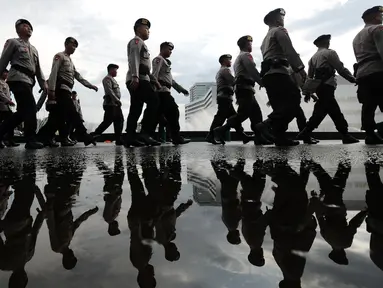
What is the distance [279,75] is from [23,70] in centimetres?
396

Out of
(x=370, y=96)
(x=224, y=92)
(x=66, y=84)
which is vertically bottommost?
(x=370, y=96)

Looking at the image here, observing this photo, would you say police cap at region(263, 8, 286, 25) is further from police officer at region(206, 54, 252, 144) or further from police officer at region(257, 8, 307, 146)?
police officer at region(206, 54, 252, 144)

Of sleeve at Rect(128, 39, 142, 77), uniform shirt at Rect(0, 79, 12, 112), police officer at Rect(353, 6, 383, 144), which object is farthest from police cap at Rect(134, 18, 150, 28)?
uniform shirt at Rect(0, 79, 12, 112)

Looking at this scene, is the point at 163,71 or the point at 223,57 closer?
the point at 163,71

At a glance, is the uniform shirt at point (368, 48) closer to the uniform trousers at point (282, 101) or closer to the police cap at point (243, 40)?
the uniform trousers at point (282, 101)

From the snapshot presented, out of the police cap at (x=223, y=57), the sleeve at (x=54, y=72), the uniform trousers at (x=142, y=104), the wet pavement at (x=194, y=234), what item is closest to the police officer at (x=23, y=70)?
the sleeve at (x=54, y=72)

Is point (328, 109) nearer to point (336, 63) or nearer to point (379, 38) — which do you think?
point (336, 63)

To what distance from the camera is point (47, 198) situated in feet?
5.21

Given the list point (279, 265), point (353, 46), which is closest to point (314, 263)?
point (279, 265)

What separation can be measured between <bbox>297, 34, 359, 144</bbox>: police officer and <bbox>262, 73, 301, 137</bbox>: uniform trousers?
5.20ft

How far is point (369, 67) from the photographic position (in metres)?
5.74

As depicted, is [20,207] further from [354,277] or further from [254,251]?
[354,277]

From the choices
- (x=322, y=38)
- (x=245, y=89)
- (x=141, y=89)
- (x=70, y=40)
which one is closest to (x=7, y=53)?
(x=70, y=40)

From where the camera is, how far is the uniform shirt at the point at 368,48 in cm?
554
